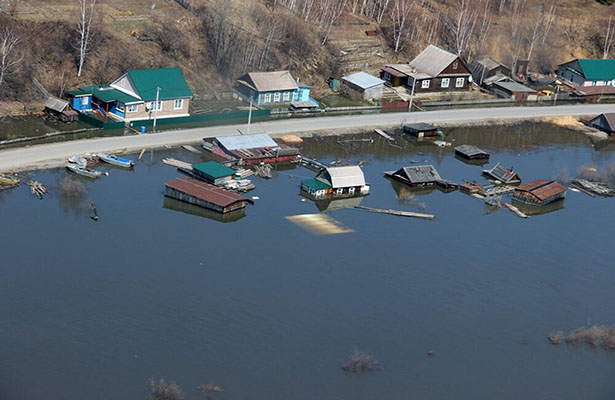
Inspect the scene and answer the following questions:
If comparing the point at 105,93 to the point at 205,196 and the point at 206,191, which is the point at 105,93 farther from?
the point at 205,196

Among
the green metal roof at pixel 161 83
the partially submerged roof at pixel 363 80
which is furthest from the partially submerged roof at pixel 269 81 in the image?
the partially submerged roof at pixel 363 80

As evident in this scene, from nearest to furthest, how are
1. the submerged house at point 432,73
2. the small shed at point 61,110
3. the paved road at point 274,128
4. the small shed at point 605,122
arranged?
the paved road at point 274,128
the small shed at point 61,110
the small shed at point 605,122
the submerged house at point 432,73

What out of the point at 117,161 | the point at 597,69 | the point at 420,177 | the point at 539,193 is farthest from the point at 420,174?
the point at 597,69

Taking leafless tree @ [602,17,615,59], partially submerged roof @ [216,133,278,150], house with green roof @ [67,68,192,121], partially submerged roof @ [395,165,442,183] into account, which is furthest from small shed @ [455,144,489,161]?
leafless tree @ [602,17,615,59]

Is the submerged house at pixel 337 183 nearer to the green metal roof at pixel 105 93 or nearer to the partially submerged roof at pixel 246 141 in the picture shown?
the partially submerged roof at pixel 246 141

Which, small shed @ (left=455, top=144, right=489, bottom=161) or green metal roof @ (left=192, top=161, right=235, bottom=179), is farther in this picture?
small shed @ (left=455, top=144, right=489, bottom=161)

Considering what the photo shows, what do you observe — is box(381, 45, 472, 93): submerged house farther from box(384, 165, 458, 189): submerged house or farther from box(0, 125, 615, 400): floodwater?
box(0, 125, 615, 400): floodwater
